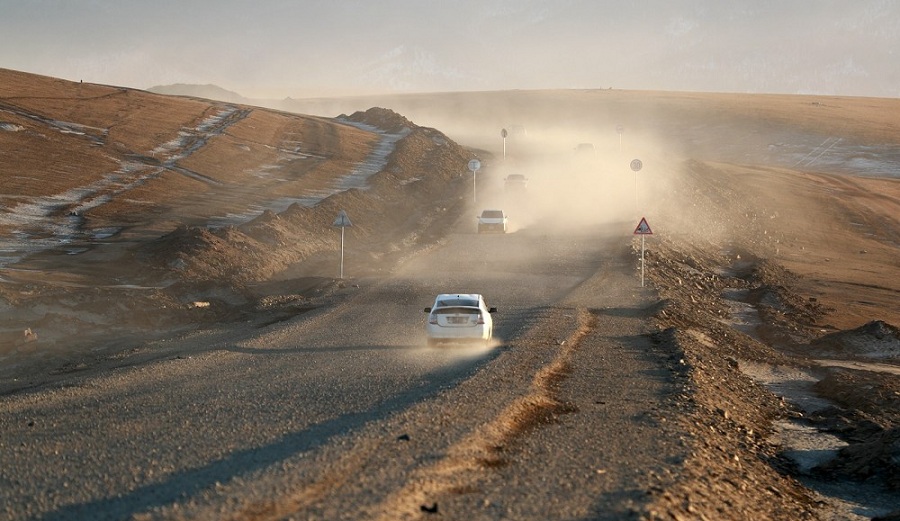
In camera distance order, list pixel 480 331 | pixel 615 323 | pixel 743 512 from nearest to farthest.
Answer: pixel 743 512 < pixel 480 331 < pixel 615 323

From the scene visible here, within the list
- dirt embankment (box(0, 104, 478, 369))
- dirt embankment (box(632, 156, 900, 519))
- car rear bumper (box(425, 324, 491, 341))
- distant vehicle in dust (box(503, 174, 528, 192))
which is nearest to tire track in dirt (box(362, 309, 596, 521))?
dirt embankment (box(632, 156, 900, 519))

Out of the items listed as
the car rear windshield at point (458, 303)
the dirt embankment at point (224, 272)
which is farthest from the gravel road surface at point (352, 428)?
the dirt embankment at point (224, 272)

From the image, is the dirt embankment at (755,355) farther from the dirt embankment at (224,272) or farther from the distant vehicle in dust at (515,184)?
the dirt embankment at (224,272)

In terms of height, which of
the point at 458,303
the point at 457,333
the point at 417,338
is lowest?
the point at 417,338

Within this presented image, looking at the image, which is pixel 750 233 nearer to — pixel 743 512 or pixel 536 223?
pixel 536 223

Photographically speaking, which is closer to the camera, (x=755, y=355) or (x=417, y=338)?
(x=417, y=338)

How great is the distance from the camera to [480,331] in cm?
2339

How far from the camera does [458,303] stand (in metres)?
23.7

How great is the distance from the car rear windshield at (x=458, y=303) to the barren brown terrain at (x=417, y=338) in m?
1.21

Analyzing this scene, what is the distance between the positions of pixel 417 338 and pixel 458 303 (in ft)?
8.26

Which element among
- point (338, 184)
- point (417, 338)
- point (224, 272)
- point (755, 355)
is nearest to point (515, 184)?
point (338, 184)

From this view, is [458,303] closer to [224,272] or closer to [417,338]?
[417,338]

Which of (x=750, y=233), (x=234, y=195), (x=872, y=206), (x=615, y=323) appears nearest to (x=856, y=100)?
(x=872, y=206)

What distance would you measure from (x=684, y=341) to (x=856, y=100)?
157980mm
